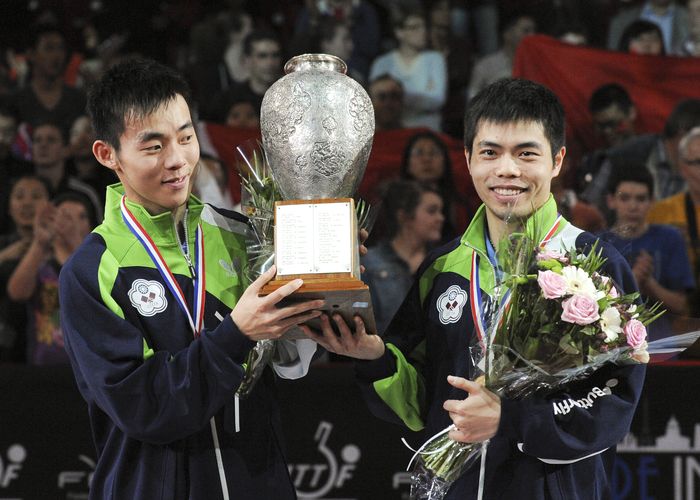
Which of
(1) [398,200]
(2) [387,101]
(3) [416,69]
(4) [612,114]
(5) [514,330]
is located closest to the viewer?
(5) [514,330]

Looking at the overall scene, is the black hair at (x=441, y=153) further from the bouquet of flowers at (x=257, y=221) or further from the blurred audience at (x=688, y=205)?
the bouquet of flowers at (x=257, y=221)

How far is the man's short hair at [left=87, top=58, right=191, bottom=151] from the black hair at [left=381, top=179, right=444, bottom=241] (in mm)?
2446

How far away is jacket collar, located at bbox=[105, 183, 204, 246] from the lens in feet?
9.52

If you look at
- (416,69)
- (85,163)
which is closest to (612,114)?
(416,69)

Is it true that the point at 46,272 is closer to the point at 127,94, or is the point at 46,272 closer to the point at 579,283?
the point at 127,94

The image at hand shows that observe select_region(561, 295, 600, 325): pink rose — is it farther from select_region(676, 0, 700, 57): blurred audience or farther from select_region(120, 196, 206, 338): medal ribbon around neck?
select_region(676, 0, 700, 57): blurred audience

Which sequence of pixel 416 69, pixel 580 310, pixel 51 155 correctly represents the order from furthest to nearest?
pixel 416 69 → pixel 51 155 → pixel 580 310

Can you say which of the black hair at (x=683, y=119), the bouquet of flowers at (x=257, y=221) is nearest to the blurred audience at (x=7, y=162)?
the bouquet of flowers at (x=257, y=221)

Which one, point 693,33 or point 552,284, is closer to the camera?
point 552,284

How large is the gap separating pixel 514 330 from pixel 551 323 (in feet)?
0.31

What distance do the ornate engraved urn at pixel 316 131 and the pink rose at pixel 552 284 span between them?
0.58 meters

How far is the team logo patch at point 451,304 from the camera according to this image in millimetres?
2994

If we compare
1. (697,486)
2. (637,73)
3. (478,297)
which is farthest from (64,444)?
(637,73)

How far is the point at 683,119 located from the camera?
5742mm
